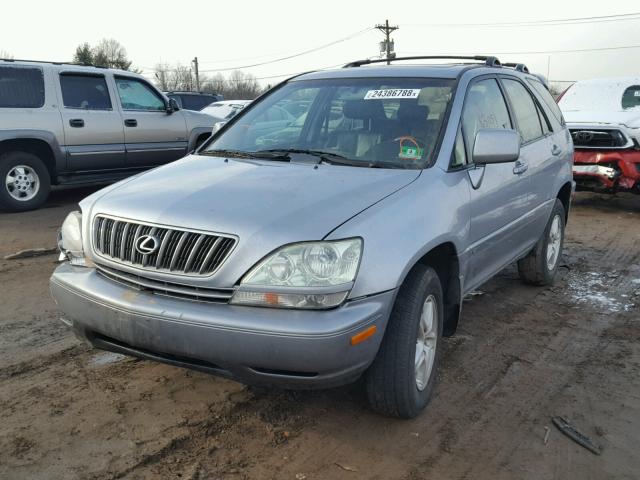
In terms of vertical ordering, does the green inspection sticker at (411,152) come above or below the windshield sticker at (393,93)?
below

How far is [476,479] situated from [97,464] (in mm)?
1667

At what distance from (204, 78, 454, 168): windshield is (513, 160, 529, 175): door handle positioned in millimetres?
825

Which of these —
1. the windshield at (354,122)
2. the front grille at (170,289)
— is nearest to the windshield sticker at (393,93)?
the windshield at (354,122)

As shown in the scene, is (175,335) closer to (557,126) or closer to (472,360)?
(472,360)

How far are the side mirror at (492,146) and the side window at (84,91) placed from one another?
680cm

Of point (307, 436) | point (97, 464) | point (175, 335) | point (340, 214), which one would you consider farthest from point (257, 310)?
point (97, 464)

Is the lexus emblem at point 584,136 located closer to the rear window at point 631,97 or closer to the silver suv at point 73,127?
the rear window at point 631,97

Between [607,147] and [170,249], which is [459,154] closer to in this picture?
[170,249]

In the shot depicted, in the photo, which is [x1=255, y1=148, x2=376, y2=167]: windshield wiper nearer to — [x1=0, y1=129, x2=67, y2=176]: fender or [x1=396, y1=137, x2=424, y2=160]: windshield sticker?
[x1=396, y1=137, x2=424, y2=160]: windshield sticker

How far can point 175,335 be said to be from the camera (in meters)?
2.73

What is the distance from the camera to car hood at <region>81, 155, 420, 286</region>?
2730 mm

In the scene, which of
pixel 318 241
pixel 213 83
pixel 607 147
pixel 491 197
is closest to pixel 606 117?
pixel 607 147

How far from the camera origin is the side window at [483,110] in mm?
3912

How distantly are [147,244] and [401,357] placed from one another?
1274mm
